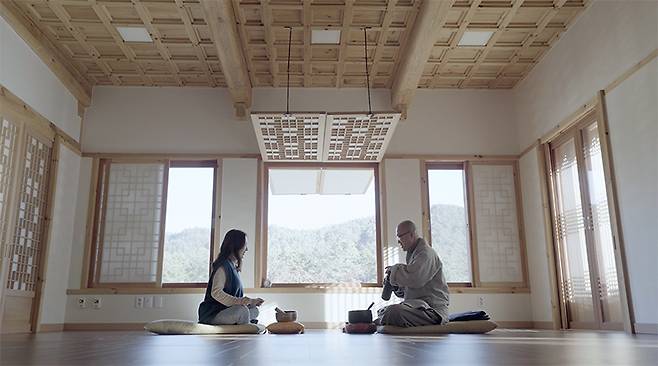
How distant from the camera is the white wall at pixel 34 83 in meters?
4.79

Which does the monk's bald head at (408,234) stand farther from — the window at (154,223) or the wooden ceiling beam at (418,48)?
the window at (154,223)

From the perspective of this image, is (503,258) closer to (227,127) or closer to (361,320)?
(361,320)

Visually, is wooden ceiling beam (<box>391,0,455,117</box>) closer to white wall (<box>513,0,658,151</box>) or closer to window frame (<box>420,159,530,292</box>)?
window frame (<box>420,159,530,292</box>)

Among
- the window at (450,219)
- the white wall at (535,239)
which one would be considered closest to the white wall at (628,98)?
the white wall at (535,239)

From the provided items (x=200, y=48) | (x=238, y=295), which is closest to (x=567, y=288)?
(x=238, y=295)

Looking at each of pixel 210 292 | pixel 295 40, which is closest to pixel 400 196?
pixel 295 40

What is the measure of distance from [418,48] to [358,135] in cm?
108

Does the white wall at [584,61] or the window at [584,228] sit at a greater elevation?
the white wall at [584,61]

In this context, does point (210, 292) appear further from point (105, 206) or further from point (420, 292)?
point (105, 206)


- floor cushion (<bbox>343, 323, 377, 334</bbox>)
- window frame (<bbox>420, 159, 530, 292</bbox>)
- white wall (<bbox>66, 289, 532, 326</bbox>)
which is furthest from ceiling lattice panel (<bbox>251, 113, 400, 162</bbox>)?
floor cushion (<bbox>343, 323, 377, 334</bbox>)

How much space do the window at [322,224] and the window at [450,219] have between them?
74cm

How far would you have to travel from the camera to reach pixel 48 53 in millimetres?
5547

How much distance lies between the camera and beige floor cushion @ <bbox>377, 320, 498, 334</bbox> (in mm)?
4129

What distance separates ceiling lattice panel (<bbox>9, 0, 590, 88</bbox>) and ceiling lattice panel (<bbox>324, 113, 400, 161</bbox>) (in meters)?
1.00
